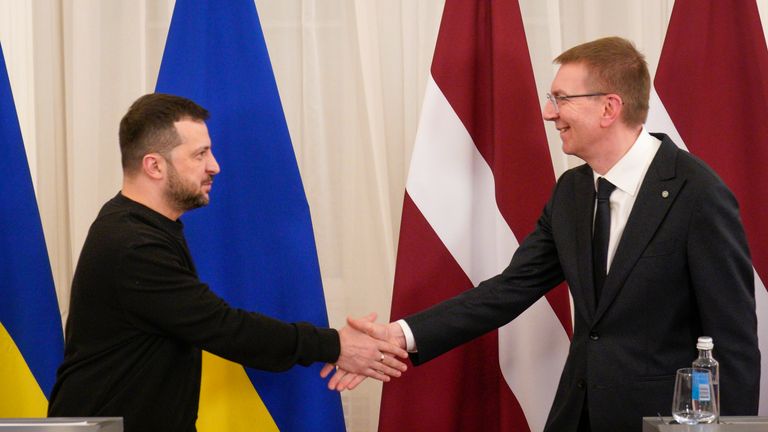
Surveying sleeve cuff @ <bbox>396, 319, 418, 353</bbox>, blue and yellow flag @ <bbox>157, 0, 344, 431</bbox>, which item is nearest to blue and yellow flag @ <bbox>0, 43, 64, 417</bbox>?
blue and yellow flag @ <bbox>157, 0, 344, 431</bbox>

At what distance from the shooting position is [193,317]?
2457 millimetres

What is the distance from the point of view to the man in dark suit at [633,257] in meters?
2.35

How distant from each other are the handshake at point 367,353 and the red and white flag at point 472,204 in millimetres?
158

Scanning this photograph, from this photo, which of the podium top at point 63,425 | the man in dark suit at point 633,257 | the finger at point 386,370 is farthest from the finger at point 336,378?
the podium top at point 63,425

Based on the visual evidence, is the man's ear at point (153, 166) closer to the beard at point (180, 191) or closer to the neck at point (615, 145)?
the beard at point (180, 191)

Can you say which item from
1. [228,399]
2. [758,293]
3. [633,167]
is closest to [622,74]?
[633,167]

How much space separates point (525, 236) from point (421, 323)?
0.48 metres

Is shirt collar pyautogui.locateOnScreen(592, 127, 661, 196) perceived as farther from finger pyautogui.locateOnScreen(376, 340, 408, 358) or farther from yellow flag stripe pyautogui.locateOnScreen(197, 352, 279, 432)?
yellow flag stripe pyautogui.locateOnScreen(197, 352, 279, 432)

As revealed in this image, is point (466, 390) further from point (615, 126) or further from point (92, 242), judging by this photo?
point (92, 242)

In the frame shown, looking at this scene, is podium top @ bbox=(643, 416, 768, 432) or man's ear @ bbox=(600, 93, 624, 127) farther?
man's ear @ bbox=(600, 93, 624, 127)

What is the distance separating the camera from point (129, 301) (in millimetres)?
2408

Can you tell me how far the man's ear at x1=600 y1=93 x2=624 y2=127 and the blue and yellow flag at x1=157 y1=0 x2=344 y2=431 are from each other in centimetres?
100

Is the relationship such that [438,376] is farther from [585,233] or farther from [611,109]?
[611,109]

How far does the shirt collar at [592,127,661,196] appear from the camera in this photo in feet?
8.39
